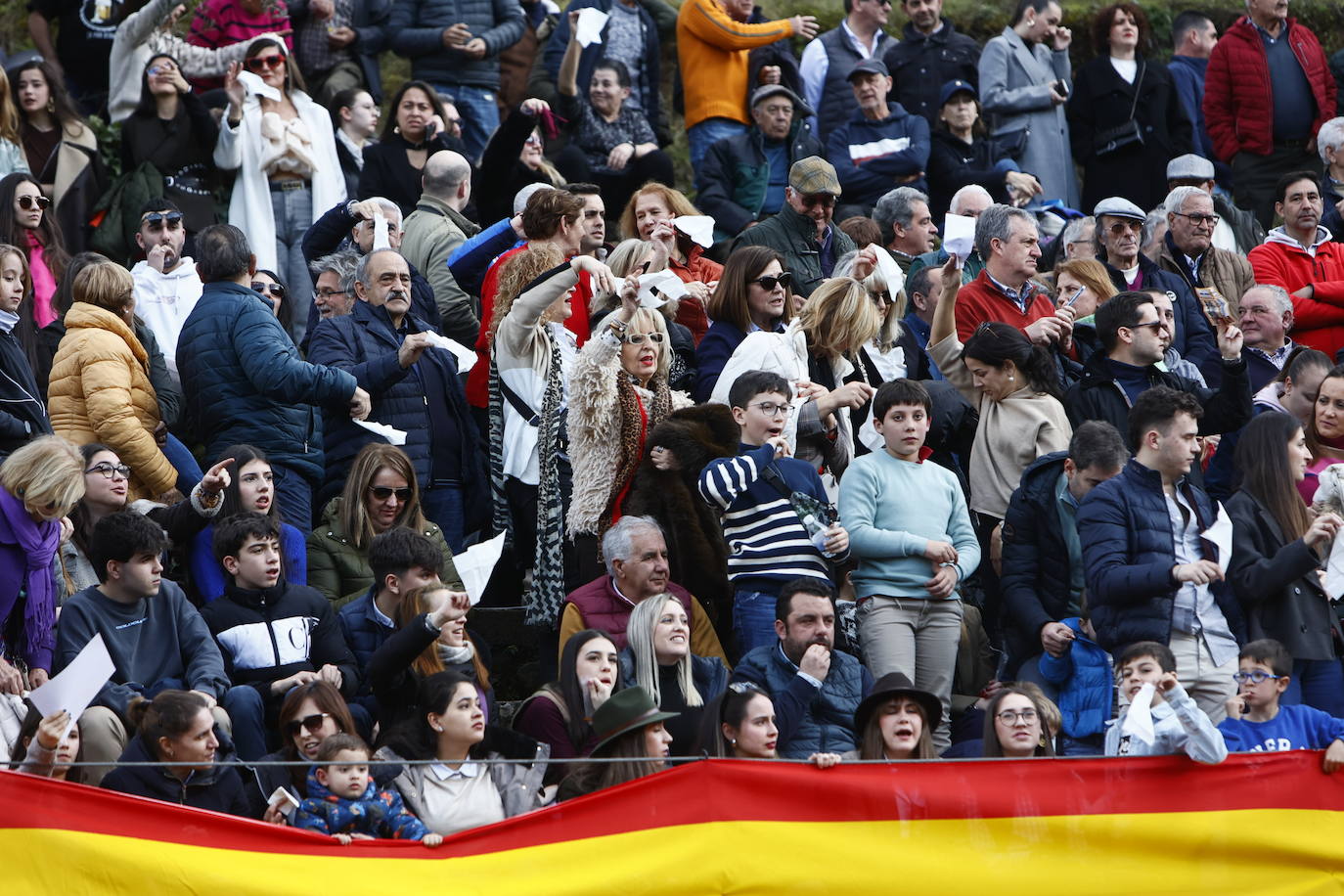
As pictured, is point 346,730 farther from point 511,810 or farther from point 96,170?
point 96,170

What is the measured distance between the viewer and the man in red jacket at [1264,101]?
14.7m

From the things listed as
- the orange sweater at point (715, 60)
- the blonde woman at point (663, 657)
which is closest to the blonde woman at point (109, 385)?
the blonde woman at point (663, 657)

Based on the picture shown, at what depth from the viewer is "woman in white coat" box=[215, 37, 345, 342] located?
12.5 meters

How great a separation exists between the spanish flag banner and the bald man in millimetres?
4858

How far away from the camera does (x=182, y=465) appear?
31.9 feet

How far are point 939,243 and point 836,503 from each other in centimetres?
416

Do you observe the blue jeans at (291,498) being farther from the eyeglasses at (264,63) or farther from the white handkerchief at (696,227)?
the eyeglasses at (264,63)

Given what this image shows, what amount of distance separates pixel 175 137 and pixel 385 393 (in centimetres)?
340

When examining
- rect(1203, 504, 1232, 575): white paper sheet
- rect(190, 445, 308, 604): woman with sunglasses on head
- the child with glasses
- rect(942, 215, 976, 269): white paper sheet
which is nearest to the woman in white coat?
rect(190, 445, 308, 604): woman with sunglasses on head

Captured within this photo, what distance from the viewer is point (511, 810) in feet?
23.2

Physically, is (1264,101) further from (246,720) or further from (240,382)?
(246,720)

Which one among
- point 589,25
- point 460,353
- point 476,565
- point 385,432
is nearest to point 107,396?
point 385,432

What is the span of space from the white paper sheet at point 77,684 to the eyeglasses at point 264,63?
21.1 feet

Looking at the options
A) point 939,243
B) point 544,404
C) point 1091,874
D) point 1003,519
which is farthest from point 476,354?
point 1091,874
